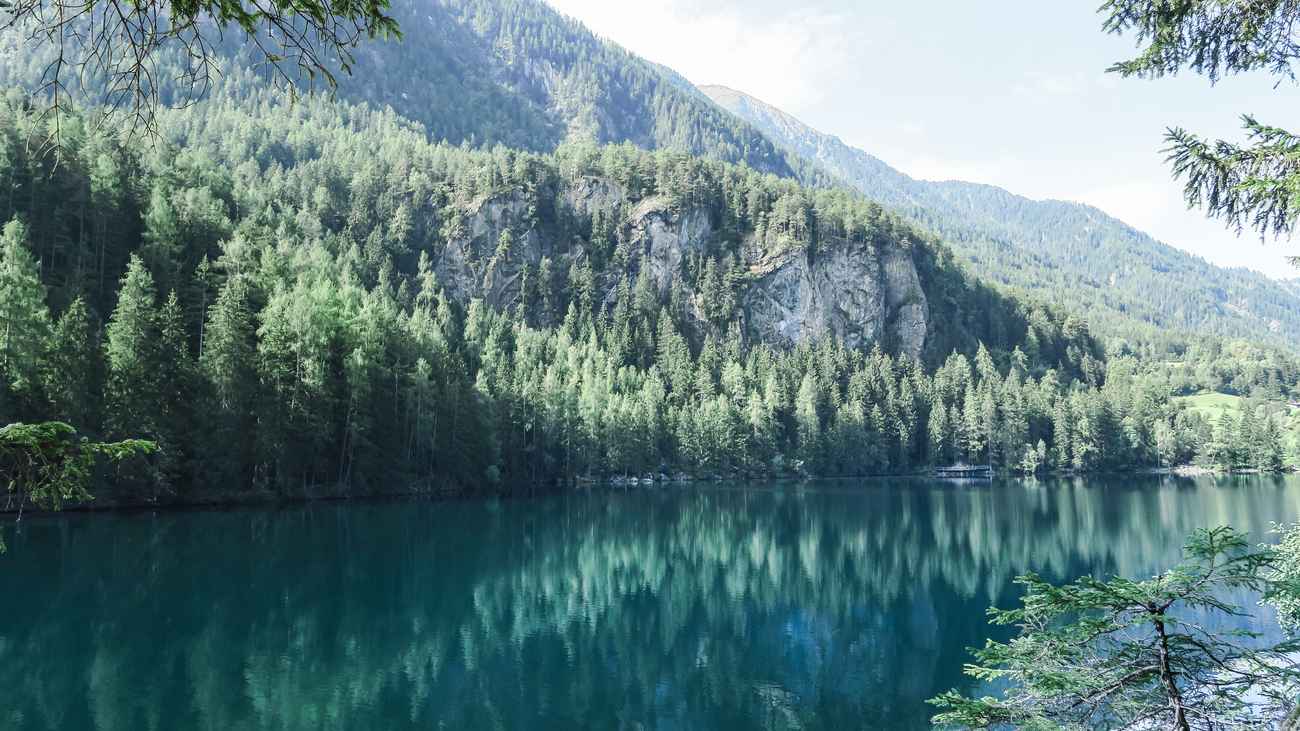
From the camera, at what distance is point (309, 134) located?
14938cm

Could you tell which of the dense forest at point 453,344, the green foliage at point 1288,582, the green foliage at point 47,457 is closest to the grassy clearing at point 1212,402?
the dense forest at point 453,344

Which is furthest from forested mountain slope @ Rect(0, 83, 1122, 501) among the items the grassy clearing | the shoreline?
the grassy clearing

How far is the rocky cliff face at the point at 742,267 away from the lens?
139m

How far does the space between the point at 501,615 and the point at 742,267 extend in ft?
424

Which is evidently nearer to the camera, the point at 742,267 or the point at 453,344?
the point at 453,344

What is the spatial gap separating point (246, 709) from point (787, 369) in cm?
11516

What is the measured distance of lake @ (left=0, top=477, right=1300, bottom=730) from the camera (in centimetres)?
1697

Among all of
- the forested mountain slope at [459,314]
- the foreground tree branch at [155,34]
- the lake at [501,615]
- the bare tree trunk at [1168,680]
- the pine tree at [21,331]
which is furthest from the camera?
the forested mountain slope at [459,314]

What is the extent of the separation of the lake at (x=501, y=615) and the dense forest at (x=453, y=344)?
9.72 meters

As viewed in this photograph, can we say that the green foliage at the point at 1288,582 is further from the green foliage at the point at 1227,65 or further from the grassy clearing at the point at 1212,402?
the grassy clearing at the point at 1212,402

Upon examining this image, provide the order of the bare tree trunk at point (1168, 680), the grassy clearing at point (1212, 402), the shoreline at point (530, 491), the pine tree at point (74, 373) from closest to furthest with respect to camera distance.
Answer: the bare tree trunk at point (1168, 680) < the pine tree at point (74, 373) < the shoreline at point (530, 491) < the grassy clearing at point (1212, 402)

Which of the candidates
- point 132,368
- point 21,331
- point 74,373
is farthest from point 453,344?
point 21,331

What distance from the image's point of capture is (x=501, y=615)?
25188 millimetres

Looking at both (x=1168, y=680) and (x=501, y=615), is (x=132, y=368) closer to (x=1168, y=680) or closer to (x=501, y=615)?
(x=501, y=615)
